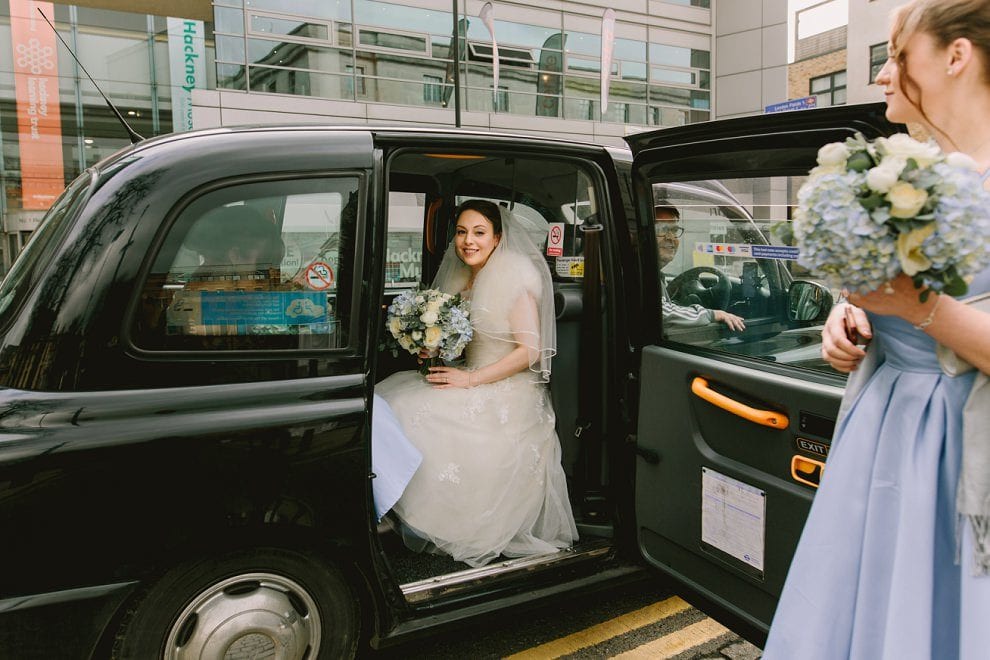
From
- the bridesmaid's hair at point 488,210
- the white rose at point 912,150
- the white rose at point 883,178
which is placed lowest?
the white rose at point 883,178

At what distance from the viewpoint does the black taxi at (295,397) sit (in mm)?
1813

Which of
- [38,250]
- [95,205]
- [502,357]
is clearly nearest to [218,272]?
[95,205]

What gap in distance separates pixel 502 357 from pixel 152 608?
1.82 meters

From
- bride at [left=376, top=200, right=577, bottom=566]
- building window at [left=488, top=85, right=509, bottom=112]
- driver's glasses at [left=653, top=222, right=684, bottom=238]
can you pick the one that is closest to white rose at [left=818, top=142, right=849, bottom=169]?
driver's glasses at [left=653, top=222, right=684, bottom=238]

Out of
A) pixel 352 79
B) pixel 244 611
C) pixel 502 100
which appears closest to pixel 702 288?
pixel 244 611

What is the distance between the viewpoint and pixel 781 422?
2.01 m

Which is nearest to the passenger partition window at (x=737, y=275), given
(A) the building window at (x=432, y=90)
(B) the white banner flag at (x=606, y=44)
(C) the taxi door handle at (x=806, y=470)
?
(C) the taxi door handle at (x=806, y=470)

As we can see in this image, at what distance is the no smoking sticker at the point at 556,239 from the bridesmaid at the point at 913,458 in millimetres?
2405

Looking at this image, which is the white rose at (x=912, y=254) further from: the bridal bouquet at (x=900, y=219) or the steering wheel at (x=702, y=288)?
the steering wheel at (x=702, y=288)

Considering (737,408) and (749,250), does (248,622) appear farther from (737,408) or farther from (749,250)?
(749,250)

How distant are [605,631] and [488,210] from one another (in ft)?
6.64

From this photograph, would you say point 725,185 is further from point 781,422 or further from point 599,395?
point 599,395

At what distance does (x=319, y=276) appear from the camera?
221cm

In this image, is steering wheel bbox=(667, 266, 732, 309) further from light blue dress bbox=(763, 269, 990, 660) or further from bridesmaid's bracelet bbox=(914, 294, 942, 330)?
bridesmaid's bracelet bbox=(914, 294, 942, 330)
